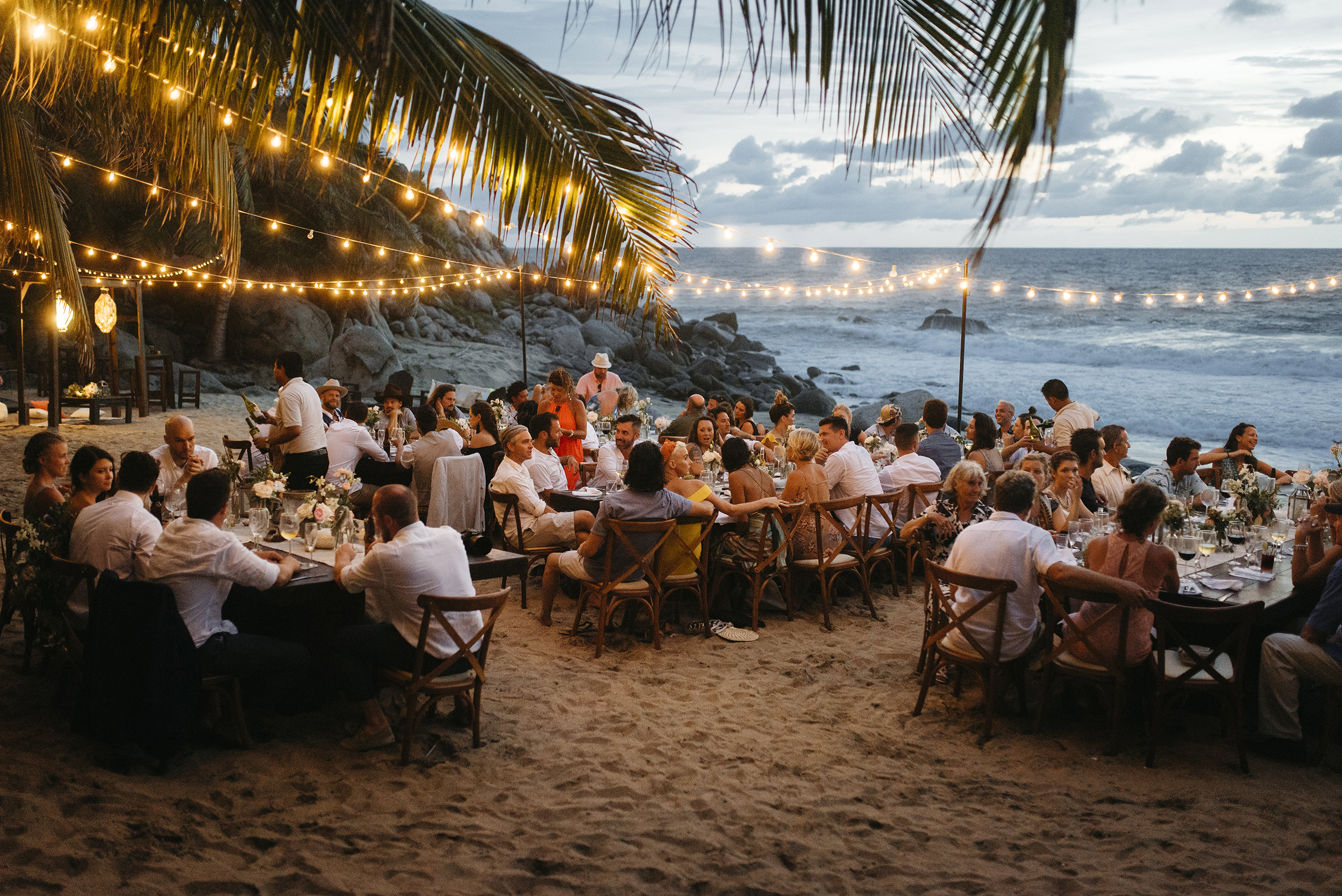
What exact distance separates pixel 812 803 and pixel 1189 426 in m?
27.0

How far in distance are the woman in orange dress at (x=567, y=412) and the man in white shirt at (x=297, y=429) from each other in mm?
1951

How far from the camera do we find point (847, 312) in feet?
174

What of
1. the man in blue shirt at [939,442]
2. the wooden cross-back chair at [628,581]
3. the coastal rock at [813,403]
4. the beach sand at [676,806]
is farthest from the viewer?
the coastal rock at [813,403]

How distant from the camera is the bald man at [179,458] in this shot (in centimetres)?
595

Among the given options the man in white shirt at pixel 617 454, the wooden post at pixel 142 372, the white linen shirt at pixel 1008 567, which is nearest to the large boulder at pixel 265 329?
the wooden post at pixel 142 372

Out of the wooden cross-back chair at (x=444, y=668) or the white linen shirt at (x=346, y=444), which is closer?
the wooden cross-back chair at (x=444, y=668)

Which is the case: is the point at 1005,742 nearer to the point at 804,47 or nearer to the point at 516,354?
the point at 804,47

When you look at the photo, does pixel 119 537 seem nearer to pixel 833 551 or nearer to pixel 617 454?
pixel 617 454

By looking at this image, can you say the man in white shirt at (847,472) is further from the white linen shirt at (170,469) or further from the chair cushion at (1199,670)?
the white linen shirt at (170,469)

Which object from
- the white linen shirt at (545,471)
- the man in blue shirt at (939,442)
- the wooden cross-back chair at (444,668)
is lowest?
the wooden cross-back chair at (444,668)

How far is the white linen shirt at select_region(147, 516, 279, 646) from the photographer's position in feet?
13.1

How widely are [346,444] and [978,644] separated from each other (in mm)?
5585

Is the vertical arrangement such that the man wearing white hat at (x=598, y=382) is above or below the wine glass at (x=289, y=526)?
above

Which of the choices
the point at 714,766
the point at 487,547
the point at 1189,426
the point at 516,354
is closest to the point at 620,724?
the point at 714,766
